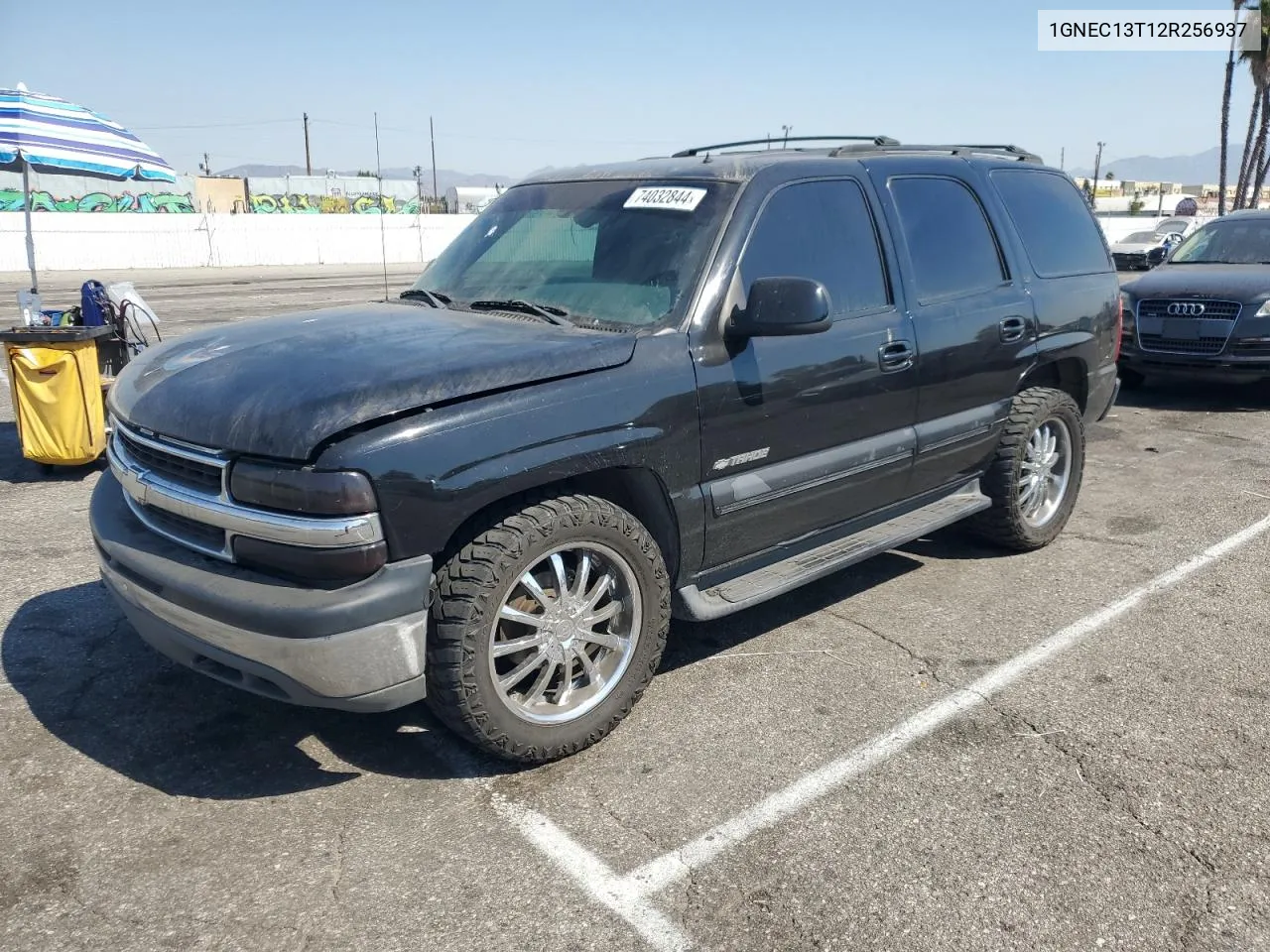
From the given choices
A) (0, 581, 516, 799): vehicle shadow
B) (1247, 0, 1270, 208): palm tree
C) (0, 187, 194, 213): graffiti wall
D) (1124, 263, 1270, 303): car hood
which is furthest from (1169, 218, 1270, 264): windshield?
(0, 187, 194, 213): graffiti wall

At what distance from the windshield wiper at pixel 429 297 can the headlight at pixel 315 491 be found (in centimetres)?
146

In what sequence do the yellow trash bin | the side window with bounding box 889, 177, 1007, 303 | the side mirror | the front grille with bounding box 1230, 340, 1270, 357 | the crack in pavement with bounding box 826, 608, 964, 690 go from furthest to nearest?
the front grille with bounding box 1230, 340, 1270, 357 → the yellow trash bin → the side window with bounding box 889, 177, 1007, 303 → the crack in pavement with bounding box 826, 608, 964, 690 → the side mirror

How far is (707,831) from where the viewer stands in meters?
2.96

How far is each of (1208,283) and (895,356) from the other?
687cm

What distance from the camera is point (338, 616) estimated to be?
9.02 feet

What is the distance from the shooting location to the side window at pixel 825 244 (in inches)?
150

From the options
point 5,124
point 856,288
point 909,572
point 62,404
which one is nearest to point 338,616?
point 856,288

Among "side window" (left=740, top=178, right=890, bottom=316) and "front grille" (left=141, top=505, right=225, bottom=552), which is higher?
"side window" (left=740, top=178, right=890, bottom=316)

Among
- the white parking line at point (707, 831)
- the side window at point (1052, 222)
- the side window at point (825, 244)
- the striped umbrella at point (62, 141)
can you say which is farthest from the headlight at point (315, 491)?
the striped umbrella at point (62, 141)

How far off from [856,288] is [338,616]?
248 centimetres

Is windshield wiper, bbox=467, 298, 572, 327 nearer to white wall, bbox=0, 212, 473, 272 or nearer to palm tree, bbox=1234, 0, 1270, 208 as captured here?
white wall, bbox=0, 212, 473, 272

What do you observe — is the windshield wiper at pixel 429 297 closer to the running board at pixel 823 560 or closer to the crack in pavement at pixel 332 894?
the running board at pixel 823 560

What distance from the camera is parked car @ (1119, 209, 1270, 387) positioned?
354 inches

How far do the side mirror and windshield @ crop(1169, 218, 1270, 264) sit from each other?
8727mm
